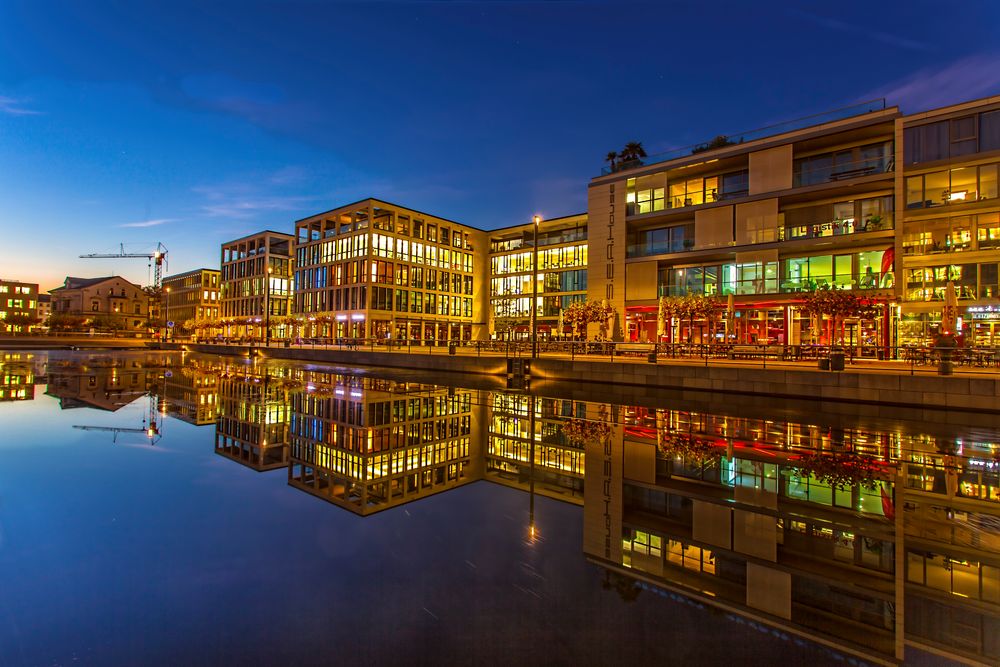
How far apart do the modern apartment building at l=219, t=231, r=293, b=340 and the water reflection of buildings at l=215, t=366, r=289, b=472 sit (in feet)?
229

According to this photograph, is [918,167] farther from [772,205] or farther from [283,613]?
[283,613]

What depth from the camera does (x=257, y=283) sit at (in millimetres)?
82125

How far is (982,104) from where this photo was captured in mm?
30203

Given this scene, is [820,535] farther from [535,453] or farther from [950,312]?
[950,312]

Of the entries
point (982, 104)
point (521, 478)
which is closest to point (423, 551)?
point (521, 478)

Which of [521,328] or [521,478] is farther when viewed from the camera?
[521,328]

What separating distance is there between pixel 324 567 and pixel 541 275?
60.0 meters

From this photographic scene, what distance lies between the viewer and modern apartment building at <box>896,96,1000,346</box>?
97.8ft

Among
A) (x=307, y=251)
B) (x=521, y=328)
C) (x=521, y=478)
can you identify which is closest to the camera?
(x=521, y=478)

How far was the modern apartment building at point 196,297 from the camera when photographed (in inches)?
4154

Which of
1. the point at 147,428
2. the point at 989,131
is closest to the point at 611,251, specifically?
the point at 989,131

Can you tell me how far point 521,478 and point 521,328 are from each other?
5679 cm

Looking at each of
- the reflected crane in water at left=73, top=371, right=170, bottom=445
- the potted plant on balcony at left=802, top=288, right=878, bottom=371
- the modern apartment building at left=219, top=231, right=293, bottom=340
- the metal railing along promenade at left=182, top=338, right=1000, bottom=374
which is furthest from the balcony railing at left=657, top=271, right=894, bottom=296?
the modern apartment building at left=219, top=231, right=293, bottom=340

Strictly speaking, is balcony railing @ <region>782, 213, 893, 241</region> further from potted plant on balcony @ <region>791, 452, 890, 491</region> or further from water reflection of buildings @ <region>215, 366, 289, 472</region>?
water reflection of buildings @ <region>215, 366, 289, 472</region>
